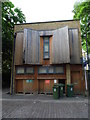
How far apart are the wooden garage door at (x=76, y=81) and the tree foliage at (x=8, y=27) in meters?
12.9

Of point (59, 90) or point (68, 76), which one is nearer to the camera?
point (59, 90)

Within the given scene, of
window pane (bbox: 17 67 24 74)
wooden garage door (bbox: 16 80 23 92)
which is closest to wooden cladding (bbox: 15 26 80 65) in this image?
window pane (bbox: 17 67 24 74)

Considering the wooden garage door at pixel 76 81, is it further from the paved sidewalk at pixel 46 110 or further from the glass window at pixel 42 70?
the glass window at pixel 42 70

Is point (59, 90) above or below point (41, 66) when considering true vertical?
below

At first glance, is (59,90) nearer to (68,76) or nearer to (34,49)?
(68,76)

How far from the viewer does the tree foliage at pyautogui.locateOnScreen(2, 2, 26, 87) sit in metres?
14.1

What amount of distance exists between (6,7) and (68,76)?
46.5ft

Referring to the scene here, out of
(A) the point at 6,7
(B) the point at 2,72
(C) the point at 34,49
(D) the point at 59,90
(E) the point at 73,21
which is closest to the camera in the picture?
(D) the point at 59,90

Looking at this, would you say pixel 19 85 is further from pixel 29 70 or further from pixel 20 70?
pixel 29 70

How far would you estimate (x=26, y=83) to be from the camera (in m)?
11.5

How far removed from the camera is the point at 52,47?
1123 centimetres

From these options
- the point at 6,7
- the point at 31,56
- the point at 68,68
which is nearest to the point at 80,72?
the point at 68,68

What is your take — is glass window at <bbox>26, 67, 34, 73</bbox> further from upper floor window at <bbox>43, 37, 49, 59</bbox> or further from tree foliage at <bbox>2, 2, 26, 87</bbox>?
tree foliage at <bbox>2, 2, 26, 87</bbox>

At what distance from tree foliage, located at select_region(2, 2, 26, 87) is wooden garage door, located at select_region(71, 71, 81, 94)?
12.9 m
